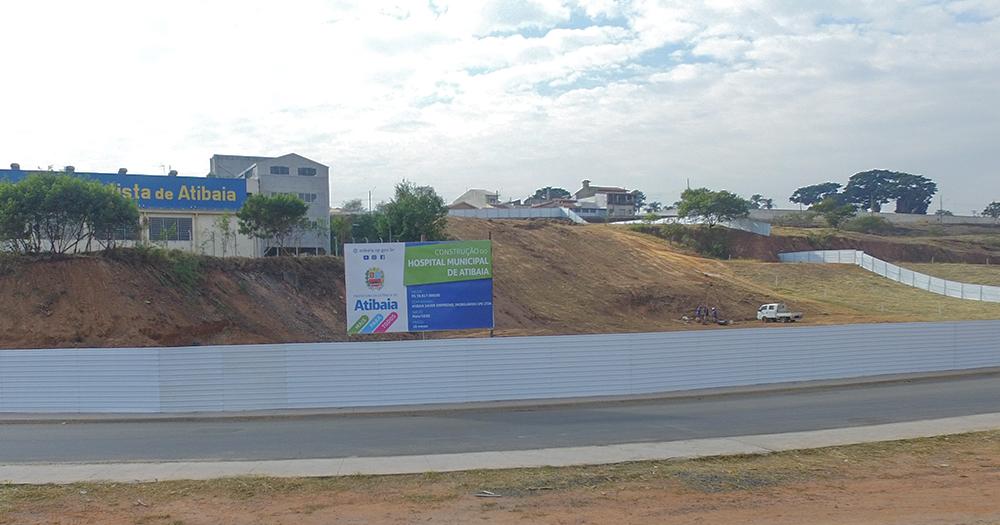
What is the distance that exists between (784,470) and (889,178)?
17824 centimetres

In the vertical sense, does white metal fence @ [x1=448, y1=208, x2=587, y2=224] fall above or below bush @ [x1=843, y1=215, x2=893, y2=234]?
above

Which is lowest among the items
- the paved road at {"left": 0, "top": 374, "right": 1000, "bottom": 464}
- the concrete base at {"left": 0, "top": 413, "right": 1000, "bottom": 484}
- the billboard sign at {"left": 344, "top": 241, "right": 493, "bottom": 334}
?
the paved road at {"left": 0, "top": 374, "right": 1000, "bottom": 464}

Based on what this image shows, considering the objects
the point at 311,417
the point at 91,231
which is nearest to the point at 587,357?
the point at 311,417

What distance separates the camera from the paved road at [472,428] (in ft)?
46.1

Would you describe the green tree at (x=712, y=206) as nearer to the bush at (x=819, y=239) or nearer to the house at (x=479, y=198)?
the bush at (x=819, y=239)

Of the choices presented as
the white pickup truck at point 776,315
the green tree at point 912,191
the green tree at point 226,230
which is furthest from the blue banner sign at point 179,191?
the green tree at point 912,191

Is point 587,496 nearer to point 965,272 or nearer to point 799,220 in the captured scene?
point 965,272

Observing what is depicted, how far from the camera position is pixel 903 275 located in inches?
2566

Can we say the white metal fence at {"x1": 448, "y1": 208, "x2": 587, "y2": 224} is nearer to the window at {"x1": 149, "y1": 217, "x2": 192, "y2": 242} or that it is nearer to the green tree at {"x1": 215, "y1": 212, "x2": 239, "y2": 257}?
the green tree at {"x1": 215, "y1": 212, "x2": 239, "y2": 257}

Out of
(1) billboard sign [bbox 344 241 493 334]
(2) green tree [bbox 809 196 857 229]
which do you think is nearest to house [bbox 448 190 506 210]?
(2) green tree [bbox 809 196 857 229]

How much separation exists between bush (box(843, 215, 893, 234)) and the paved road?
301 ft

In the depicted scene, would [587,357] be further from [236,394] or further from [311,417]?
[236,394]

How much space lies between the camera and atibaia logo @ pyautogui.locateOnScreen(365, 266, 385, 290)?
21.0 meters

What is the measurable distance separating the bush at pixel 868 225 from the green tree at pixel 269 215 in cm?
8306
